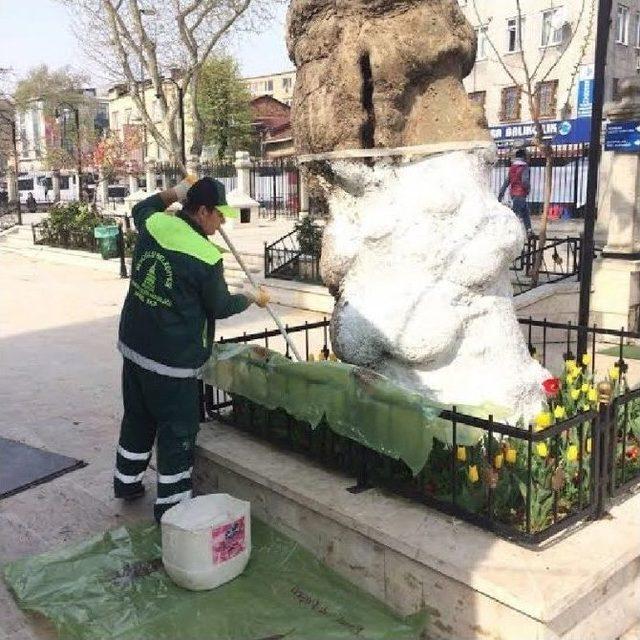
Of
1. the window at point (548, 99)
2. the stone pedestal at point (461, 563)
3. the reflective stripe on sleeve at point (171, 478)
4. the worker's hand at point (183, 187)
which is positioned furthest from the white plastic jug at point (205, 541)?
the window at point (548, 99)

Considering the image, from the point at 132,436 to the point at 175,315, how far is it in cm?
94

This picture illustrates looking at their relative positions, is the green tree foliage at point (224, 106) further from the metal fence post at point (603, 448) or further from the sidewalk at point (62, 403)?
the metal fence post at point (603, 448)

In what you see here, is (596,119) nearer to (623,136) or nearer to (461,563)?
(461,563)

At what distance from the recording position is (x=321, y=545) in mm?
3590

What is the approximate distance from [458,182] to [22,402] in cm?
474

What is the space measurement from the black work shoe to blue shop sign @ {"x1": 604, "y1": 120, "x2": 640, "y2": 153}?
24.6ft

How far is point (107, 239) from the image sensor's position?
56.7 ft

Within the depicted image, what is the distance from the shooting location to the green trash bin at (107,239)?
56.7 ft

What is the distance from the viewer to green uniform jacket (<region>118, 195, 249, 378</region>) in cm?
376

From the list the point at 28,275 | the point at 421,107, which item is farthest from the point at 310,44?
the point at 28,275

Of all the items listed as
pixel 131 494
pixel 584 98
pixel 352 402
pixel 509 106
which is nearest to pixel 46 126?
pixel 509 106

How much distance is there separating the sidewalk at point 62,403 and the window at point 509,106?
25.7m

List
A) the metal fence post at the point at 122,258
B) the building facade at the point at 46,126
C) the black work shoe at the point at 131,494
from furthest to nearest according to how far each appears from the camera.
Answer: the building facade at the point at 46,126 → the metal fence post at the point at 122,258 → the black work shoe at the point at 131,494

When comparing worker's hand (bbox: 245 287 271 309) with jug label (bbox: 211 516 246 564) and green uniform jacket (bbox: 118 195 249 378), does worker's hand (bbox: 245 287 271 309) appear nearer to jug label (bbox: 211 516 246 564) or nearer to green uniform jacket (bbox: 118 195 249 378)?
green uniform jacket (bbox: 118 195 249 378)
